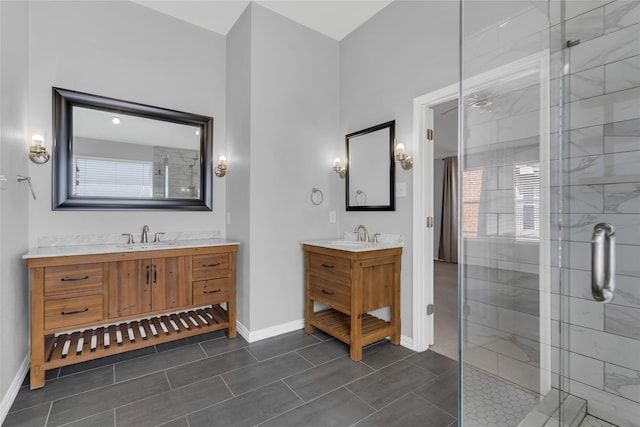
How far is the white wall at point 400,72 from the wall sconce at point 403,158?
6 centimetres

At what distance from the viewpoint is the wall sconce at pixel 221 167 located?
3068 mm

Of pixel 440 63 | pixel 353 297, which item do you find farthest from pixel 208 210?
pixel 440 63

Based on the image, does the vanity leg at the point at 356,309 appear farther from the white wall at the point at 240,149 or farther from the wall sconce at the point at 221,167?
the wall sconce at the point at 221,167

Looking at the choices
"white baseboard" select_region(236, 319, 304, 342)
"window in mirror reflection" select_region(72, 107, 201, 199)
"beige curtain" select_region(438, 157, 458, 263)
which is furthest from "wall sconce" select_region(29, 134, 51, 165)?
"beige curtain" select_region(438, 157, 458, 263)

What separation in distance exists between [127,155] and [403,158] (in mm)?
2474

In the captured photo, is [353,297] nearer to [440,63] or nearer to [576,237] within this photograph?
[576,237]

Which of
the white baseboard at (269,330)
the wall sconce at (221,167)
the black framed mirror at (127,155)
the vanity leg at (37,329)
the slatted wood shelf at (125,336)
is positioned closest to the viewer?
the vanity leg at (37,329)

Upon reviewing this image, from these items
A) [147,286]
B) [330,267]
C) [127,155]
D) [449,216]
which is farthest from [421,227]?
[449,216]

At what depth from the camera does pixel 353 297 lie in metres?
2.31

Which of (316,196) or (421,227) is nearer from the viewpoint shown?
(421,227)

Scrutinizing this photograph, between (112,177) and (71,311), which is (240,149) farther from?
(71,311)

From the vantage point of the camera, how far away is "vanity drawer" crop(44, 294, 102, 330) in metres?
1.97

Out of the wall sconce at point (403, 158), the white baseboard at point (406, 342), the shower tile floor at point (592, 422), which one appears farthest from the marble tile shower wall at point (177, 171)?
the shower tile floor at point (592, 422)

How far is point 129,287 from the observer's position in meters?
2.27
